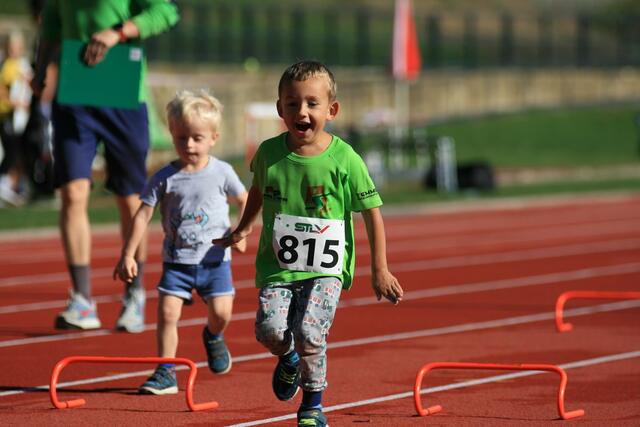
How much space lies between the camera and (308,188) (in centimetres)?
576

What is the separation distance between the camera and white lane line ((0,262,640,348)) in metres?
8.48

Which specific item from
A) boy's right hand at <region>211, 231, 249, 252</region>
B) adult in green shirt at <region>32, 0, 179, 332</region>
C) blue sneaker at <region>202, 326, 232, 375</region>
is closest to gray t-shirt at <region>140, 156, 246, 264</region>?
blue sneaker at <region>202, 326, 232, 375</region>

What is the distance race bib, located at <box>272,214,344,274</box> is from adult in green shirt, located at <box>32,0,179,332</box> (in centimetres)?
285

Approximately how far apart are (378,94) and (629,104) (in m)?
9.94

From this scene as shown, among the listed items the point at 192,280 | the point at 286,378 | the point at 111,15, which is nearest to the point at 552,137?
the point at 111,15

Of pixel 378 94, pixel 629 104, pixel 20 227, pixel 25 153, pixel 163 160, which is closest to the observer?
pixel 20 227

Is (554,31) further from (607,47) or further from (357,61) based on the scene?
(357,61)

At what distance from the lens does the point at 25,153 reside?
19.3 meters

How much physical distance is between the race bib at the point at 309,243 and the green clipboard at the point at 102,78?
10.4ft

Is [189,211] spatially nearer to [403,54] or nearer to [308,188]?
[308,188]

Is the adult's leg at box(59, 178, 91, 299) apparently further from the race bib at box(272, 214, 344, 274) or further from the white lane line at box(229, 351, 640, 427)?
the race bib at box(272, 214, 344, 274)

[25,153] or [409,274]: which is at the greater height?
[25,153]

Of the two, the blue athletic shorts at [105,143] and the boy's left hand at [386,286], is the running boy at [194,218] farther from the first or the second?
the blue athletic shorts at [105,143]

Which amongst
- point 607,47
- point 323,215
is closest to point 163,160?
point 323,215
